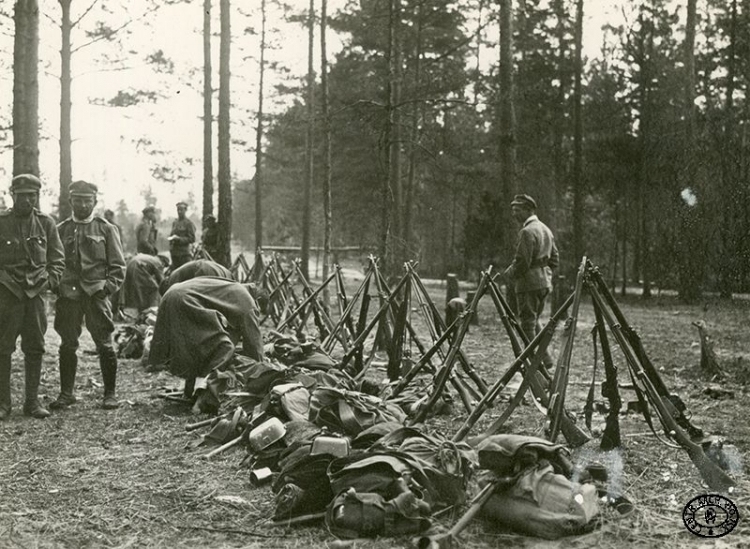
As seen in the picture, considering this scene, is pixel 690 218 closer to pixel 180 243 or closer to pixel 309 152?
pixel 309 152

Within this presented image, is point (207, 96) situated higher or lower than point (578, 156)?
higher

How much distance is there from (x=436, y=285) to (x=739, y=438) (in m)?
20.1

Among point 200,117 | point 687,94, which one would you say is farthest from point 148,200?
point 687,94

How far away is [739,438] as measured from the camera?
5.65 meters

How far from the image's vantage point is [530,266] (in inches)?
319

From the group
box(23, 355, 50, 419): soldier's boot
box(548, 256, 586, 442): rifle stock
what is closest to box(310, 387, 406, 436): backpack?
box(548, 256, 586, 442): rifle stock

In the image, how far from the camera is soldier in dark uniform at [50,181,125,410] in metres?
6.79

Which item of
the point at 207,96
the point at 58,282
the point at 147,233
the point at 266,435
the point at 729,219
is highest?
the point at 207,96

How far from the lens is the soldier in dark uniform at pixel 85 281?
6789 millimetres

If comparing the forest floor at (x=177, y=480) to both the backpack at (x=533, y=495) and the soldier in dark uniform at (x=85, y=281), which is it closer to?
the backpack at (x=533, y=495)

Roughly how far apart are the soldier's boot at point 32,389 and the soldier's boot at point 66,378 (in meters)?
0.28
